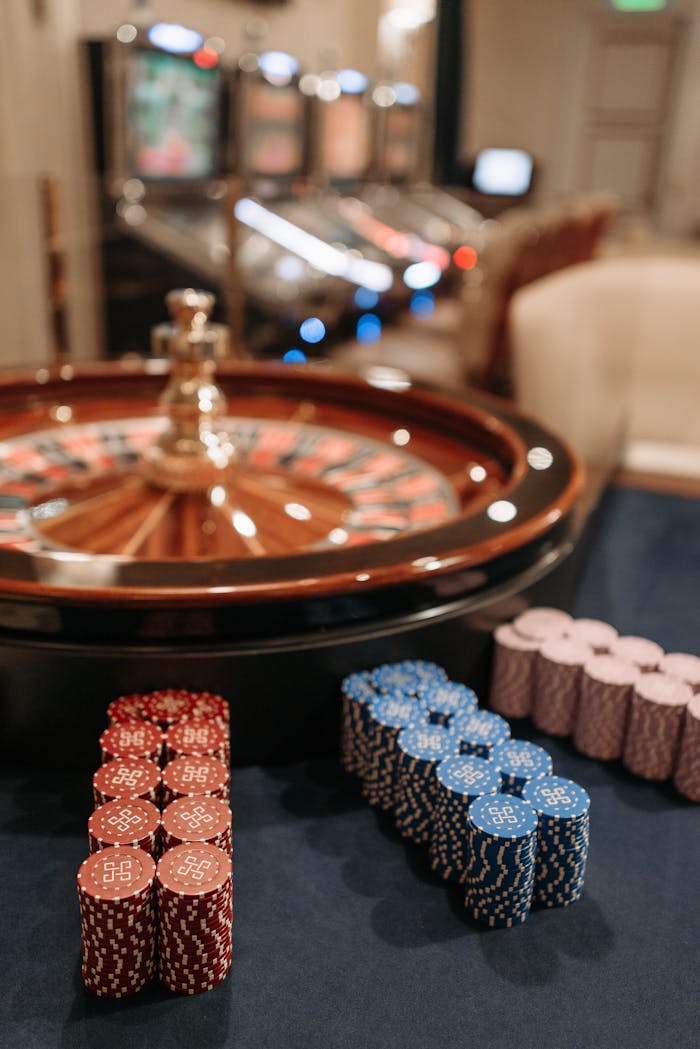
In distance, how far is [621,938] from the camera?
0.88 metres

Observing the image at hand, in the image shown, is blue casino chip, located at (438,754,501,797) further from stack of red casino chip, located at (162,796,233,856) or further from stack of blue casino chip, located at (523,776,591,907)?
stack of red casino chip, located at (162,796,233,856)

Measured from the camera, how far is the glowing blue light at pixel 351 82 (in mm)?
6552

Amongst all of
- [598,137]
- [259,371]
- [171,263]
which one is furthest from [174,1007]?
[598,137]

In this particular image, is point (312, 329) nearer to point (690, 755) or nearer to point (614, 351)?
point (614, 351)

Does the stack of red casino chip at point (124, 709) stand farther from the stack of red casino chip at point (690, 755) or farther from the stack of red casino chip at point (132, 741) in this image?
the stack of red casino chip at point (690, 755)

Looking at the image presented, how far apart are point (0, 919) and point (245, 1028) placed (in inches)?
10.2

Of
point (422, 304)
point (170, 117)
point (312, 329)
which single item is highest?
point (170, 117)

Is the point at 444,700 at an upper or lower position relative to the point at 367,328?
upper

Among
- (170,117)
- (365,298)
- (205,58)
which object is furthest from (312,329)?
(205,58)

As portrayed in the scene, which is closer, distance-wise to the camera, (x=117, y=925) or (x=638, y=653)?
(x=117, y=925)

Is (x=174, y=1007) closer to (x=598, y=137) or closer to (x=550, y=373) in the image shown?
(x=550, y=373)

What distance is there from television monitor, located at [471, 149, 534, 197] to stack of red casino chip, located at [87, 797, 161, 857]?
998cm

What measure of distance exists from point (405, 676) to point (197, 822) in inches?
12.8

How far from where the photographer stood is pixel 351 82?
21.8 ft
